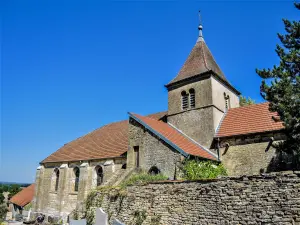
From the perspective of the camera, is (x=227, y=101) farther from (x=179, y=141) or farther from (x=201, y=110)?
(x=179, y=141)

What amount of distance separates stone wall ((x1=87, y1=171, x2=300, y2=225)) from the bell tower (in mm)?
7539

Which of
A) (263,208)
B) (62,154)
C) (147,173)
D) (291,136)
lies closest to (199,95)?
(147,173)

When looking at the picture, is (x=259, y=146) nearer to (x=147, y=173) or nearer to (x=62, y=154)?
(x=147, y=173)

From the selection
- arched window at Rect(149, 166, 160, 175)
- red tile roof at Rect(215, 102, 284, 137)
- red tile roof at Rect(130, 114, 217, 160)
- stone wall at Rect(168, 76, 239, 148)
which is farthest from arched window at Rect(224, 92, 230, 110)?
arched window at Rect(149, 166, 160, 175)

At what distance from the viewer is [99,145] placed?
2394cm

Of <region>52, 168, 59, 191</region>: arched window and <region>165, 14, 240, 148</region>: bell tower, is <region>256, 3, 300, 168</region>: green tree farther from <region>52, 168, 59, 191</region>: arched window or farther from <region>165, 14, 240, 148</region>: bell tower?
<region>52, 168, 59, 191</region>: arched window

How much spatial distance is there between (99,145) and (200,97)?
10.2 meters

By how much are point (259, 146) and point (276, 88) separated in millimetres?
5838

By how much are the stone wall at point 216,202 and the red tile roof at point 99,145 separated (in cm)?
780

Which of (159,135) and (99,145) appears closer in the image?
Result: (159,135)

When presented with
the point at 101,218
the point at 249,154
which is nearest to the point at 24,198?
the point at 101,218

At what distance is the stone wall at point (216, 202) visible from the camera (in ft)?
28.8

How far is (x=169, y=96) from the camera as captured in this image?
72.2 feet

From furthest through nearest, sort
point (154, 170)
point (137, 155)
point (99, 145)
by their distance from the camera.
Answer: point (99, 145) → point (137, 155) → point (154, 170)
